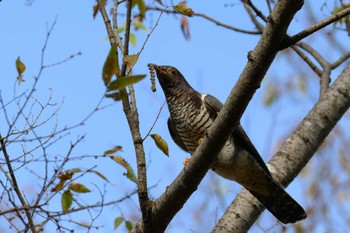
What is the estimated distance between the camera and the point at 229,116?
2656mm

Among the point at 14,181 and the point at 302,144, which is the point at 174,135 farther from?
the point at 14,181

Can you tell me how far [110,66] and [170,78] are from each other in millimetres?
2459

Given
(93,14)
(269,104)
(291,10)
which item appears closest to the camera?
(291,10)

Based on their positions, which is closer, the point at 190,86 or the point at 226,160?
the point at 226,160

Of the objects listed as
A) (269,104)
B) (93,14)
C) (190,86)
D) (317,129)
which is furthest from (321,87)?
(269,104)

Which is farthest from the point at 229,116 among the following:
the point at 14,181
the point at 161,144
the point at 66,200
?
the point at 66,200

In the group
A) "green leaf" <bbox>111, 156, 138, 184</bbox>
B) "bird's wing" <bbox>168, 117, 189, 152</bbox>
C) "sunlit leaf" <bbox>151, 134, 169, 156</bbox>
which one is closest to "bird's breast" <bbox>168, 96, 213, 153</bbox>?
"bird's wing" <bbox>168, 117, 189, 152</bbox>

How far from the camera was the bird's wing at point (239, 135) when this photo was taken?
423 cm

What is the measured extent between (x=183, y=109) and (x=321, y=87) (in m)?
1.22

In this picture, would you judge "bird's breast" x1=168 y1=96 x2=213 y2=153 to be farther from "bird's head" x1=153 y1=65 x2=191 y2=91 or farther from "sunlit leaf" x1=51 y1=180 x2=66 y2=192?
"sunlit leaf" x1=51 y1=180 x2=66 y2=192

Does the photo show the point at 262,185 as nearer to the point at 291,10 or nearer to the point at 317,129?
the point at 317,129

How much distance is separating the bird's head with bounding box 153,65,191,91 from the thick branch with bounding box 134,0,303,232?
190 centimetres

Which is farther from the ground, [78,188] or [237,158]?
[237,158]

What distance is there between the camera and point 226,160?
4254mm
